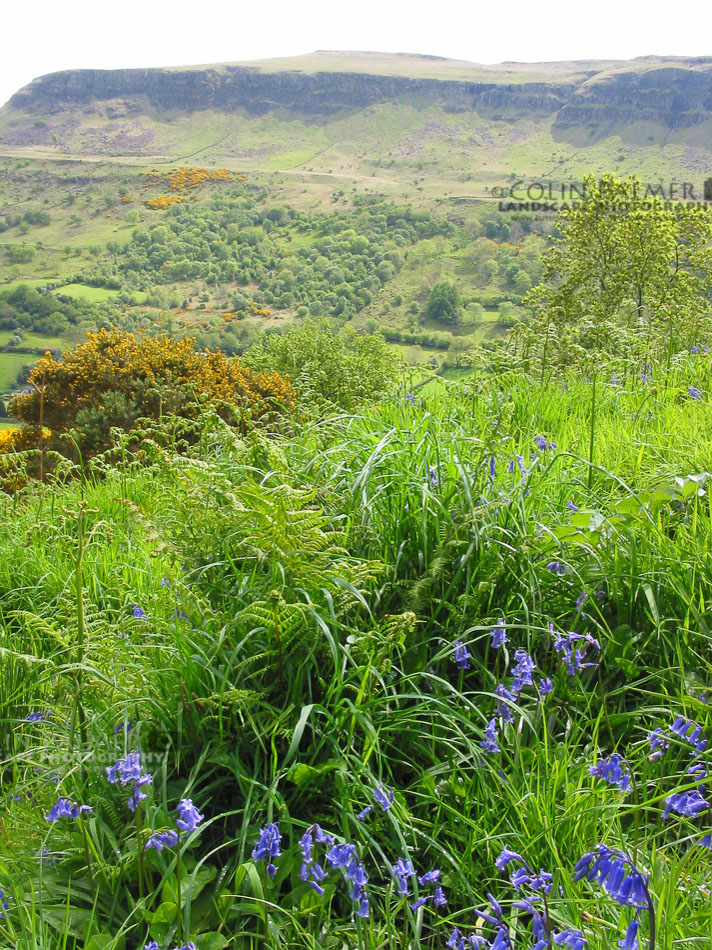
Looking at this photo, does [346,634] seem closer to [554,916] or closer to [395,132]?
[554,916]

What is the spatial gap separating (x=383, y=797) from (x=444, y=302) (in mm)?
84059

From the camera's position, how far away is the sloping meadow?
1523mm

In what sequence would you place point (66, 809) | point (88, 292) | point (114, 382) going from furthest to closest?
point (88, 292) < point (114, 382) < point (66, 809)

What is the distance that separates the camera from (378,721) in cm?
195

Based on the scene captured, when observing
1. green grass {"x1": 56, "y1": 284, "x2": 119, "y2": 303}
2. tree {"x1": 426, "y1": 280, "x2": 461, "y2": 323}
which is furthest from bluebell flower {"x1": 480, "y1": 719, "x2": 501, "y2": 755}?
tree {"x1": 426, "y1": 280, "x2": 461, "y2": 323}

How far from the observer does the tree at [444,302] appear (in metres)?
82.2

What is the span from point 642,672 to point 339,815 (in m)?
1.11

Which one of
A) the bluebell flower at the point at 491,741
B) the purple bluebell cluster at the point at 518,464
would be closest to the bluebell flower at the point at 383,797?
the bluebell flower at the point at 491,741

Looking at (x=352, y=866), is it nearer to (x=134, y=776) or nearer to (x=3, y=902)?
(x=134, y=776)

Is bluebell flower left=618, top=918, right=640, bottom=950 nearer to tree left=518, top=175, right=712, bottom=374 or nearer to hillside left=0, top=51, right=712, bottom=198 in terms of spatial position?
tree left=518, top=175, right=712, bottom=374

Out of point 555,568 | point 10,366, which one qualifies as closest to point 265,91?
point 10,366

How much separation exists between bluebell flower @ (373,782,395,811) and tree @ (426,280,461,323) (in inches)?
3267

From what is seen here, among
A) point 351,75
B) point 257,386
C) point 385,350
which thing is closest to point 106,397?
point 257,386

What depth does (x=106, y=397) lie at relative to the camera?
972 centimetres
